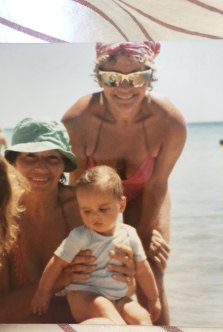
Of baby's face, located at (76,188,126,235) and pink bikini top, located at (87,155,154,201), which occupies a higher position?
pink bikini top, located at (87,155,154,201)

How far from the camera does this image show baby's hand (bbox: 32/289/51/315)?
1.08m

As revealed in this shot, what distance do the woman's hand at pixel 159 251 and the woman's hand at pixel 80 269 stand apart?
0.10 meters

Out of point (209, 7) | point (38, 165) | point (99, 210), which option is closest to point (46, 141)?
point (38, 165)

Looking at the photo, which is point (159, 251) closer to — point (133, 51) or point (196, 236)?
point (196, 236)

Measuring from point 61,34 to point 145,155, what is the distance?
12.8 inches

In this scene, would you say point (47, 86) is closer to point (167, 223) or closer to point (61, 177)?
point (61, 177)

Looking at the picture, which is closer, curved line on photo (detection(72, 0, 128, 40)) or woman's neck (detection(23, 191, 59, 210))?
woman's neck (detection(23, 191, 59, 210))

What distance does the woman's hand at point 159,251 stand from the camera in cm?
107

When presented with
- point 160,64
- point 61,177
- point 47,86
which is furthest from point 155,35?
point 61,177

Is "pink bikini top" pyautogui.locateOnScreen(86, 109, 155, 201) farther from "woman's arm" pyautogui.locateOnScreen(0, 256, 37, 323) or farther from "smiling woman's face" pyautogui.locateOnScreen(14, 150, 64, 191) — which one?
"woman's arm" pyautogui.locateOnScreen(0, 256, 37, 323)

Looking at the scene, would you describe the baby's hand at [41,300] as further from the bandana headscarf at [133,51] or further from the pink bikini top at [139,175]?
the bandana headscarf at [133,51]

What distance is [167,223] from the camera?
1079 mm

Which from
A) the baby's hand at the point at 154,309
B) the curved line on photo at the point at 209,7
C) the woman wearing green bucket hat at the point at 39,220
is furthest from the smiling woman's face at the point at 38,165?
the curved line on photo at the point at 209,7

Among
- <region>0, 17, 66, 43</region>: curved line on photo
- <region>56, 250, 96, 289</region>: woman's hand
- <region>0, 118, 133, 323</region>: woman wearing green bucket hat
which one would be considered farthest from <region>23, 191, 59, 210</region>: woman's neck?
<region>0, 17, 66, 43</region>: curved line on photo
